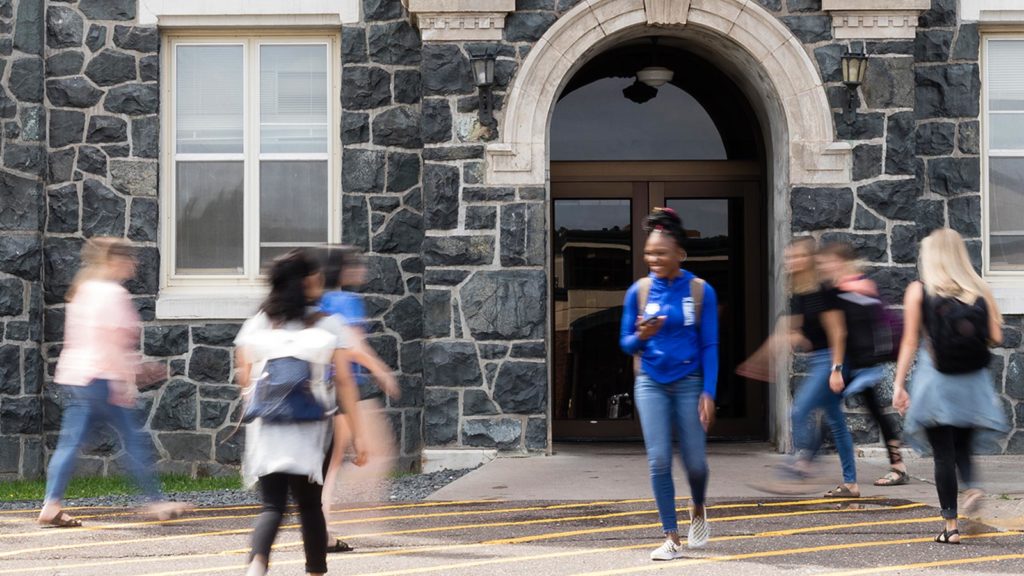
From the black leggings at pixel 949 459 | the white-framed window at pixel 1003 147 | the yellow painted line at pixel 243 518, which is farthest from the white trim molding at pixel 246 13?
the black leggings at pixel 949 459

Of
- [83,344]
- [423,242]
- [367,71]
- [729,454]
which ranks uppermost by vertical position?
[367,71]

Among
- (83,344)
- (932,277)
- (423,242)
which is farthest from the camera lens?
(423,242)

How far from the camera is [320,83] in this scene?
39.1ft

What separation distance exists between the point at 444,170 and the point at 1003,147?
4.95 m

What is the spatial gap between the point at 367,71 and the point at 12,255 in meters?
3.37

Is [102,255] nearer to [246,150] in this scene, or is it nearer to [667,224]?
[667,224]

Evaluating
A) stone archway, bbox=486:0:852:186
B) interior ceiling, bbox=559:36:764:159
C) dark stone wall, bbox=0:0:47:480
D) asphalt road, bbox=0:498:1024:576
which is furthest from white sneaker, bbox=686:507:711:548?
dark stone wall, bbox=0:0:47:480

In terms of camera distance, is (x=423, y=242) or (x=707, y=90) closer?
(x=423, y=242)

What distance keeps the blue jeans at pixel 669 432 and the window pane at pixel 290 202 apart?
5.80 metres

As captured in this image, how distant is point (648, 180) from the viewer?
12641 mm

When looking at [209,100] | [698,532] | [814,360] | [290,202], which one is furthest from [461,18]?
[698,532]

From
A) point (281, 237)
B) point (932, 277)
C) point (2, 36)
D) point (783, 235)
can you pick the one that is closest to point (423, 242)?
point (281, 237)

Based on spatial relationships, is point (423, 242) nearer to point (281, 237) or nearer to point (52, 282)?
point (281, 237)

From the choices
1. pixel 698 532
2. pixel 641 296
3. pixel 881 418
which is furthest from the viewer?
pixel 881 418
